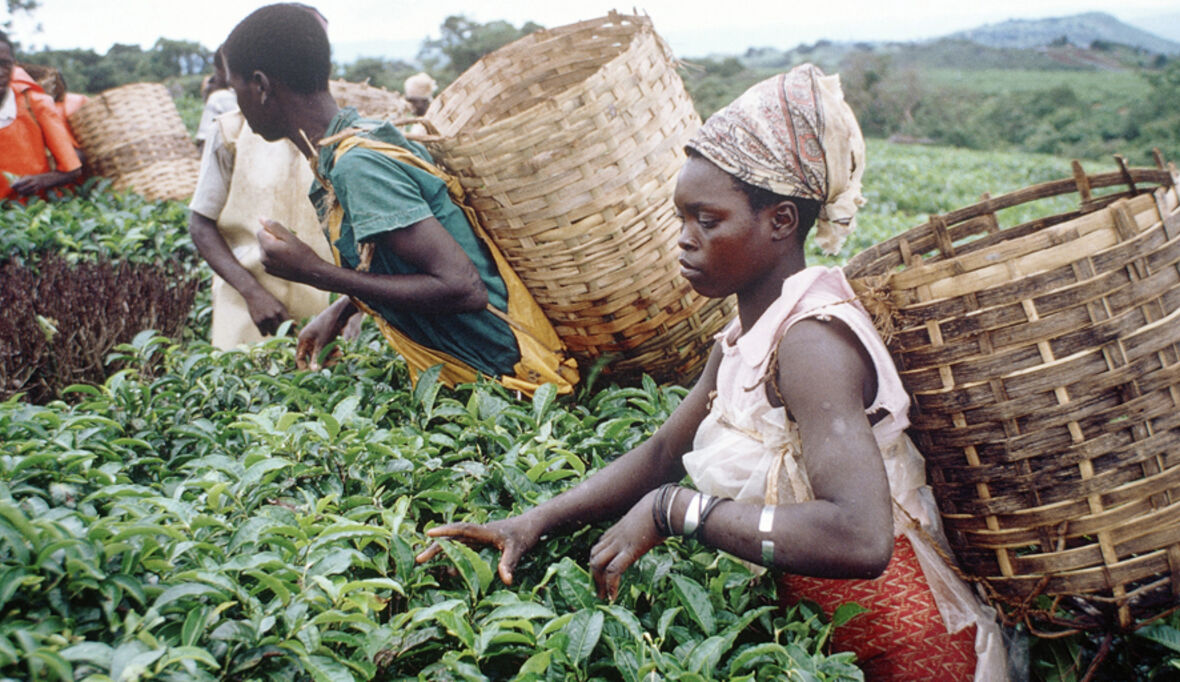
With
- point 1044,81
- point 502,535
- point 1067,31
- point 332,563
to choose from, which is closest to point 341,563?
point 332,563

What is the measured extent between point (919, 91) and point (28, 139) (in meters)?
28.1

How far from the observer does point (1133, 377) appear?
1450mm

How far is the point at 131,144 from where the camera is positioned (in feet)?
20.5

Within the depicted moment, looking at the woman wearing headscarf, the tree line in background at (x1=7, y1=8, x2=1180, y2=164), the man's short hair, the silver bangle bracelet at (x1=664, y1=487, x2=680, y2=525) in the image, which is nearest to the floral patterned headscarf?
the woman wearing headscarf

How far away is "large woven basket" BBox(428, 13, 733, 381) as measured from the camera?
90.5 inches

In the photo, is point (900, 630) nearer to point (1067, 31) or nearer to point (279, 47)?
point (279, 47)

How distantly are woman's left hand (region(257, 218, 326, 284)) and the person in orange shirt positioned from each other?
408 centimetres

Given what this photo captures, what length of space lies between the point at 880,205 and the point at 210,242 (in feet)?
23.6

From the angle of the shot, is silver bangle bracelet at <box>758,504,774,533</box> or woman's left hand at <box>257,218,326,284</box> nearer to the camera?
silver bangle bracelet at <box>758,504,774,533</box>

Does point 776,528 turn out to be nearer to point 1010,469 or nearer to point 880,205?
point 1010,469

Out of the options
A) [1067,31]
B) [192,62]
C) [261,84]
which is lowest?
[1067,31]

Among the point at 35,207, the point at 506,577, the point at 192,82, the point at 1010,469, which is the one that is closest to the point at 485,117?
the point at 506,577

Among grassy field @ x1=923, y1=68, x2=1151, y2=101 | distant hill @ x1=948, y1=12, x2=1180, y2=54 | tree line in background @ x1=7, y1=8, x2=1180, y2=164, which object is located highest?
tree line in background @ x1=7, y1=8, x2=1180, y2=164

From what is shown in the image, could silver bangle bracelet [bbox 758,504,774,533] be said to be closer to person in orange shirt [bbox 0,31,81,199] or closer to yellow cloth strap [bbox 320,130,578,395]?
yellow cloth strap [bbox 320,130,578,395]
